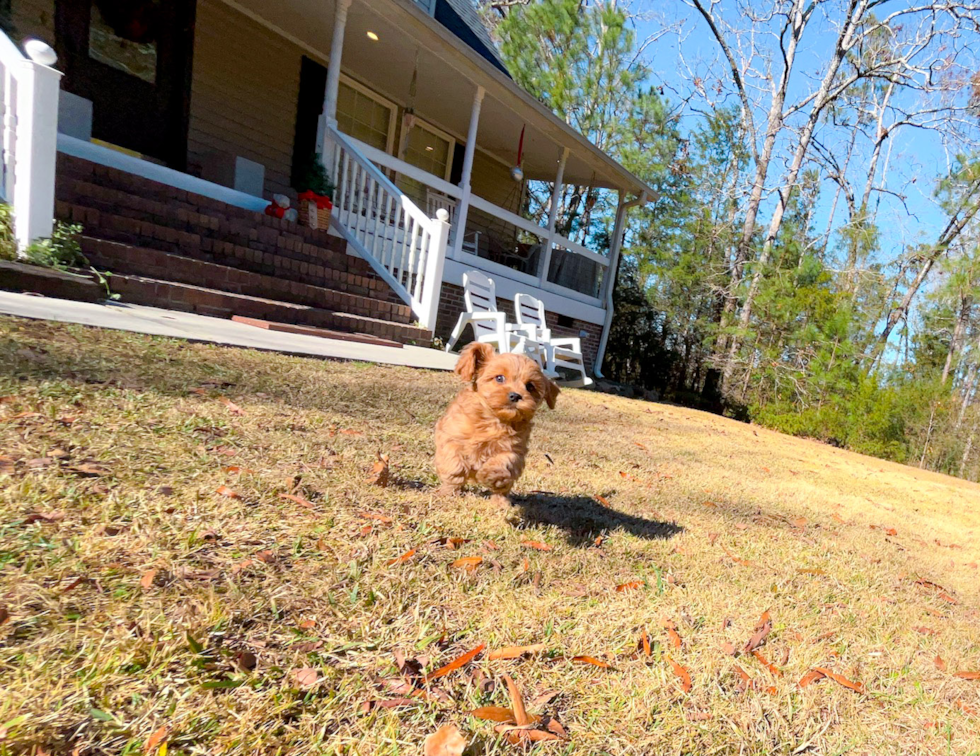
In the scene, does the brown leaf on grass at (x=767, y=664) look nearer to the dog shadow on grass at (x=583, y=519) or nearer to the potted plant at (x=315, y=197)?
the dog shadow on grass at (x=583, y=519)

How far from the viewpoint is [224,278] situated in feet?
20.4

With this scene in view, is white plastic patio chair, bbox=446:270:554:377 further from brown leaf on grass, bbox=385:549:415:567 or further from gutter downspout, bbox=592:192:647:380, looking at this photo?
brown leaf on grass, bbox=385:549:415:567

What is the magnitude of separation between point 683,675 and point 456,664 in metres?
0.66

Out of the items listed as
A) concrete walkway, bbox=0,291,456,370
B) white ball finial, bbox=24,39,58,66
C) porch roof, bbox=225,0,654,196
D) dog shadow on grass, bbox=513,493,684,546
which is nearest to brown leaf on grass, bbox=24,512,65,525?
dog shadow on grass, bbox=513,493,684,546

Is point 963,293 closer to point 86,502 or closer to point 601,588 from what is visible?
point 601,588

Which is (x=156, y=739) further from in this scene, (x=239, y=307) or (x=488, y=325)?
(x=488, y=325)

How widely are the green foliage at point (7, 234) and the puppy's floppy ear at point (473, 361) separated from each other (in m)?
4.40

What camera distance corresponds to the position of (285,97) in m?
9.88

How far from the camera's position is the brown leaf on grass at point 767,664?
5.72 ft

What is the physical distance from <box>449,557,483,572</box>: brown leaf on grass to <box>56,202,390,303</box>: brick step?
17.8 ft

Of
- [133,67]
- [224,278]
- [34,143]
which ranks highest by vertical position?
[133,67]

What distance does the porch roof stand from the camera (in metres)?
8.30

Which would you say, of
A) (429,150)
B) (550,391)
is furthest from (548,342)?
(429,150)

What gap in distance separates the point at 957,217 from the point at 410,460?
2157 cm
